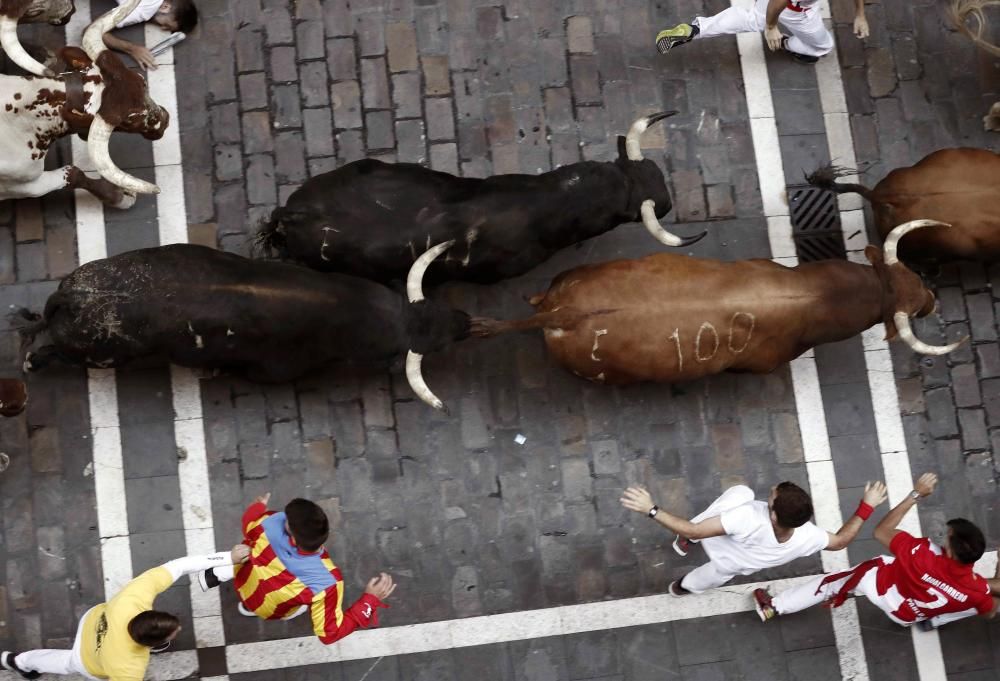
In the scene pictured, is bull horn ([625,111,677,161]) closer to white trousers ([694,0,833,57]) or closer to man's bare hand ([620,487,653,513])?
white trousers ([694,0,833,57])

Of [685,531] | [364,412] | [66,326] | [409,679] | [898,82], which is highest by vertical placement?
[898,82]

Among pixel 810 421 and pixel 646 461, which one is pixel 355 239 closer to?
pixel 646 461

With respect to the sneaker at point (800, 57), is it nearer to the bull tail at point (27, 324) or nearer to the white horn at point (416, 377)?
the white horn at point (416, 377)

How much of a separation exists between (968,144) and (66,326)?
7270 mm

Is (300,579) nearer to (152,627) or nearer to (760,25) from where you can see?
(152,627)

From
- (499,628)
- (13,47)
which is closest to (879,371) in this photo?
(499,628)

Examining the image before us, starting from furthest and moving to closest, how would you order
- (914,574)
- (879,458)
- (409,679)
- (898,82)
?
(898,82) → (879,458) → (409,679) → (914,574)

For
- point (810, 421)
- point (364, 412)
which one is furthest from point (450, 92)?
point (810, 421)

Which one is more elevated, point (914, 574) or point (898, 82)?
point (898, 82)

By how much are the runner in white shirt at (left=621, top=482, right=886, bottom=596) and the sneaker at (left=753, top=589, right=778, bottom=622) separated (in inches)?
31.0

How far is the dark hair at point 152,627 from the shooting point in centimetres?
646

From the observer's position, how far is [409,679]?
323 inches

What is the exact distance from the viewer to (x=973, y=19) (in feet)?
30.9

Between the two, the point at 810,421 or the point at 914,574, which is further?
the point at 810,421
